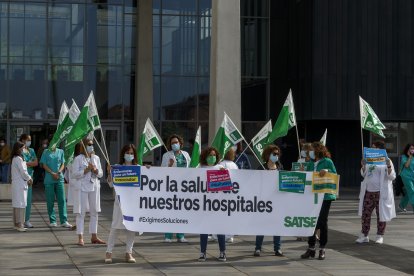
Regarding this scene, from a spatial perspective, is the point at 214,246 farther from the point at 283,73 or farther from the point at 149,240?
the point at 283,73

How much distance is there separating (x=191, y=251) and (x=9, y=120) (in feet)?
78.0

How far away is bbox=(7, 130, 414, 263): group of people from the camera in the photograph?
14.9m

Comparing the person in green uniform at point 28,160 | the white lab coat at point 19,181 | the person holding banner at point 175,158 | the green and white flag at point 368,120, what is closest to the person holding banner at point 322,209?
the green and white flag at point 368,120

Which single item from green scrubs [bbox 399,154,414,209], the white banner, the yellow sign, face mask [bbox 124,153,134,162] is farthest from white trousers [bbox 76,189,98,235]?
green scrubs [bbox 399,154,414,209]

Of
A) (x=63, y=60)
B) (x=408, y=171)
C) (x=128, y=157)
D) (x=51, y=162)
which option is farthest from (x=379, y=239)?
(x=63, y=60)

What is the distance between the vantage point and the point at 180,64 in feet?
130

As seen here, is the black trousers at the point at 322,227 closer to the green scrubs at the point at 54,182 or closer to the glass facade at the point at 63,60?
the green scrubs at the point at 54,182

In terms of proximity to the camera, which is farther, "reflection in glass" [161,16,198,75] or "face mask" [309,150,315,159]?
"reflection in glass" [161,16,198,75]

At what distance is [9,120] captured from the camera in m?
38.2

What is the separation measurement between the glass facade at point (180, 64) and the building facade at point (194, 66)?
4cm

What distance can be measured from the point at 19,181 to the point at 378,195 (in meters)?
7.21

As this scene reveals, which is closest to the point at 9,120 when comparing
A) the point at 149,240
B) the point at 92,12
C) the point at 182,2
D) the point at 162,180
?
the point at 92,12

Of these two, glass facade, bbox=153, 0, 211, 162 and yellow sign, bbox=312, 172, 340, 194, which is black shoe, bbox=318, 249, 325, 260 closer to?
yellow sign, bbox=312, 172, 340, 194

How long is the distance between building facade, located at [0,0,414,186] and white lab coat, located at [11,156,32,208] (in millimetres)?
18464
